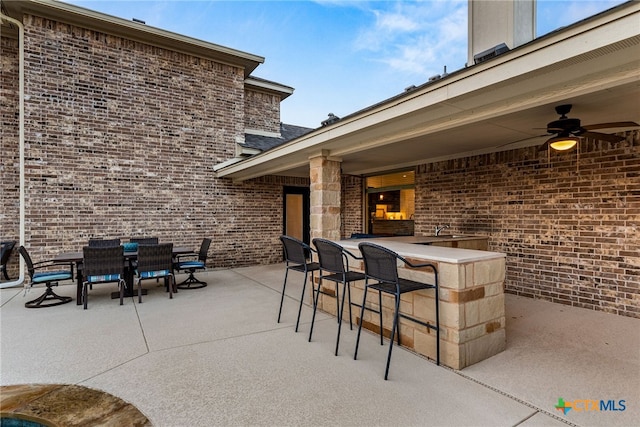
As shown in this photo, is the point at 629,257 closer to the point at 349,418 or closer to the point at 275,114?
the point at 349,418

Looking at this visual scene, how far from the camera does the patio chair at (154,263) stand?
5293mm

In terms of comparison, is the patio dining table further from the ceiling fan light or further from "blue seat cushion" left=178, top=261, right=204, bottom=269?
the ceiling fan light

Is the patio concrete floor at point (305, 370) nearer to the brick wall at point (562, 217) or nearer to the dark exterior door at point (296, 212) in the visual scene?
the brick wall at point (562, 217)

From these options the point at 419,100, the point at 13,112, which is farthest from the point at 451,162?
the point at 13,112

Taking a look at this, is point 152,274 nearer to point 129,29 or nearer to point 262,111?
point 129,29

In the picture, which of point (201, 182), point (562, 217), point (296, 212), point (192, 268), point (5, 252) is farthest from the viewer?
point (296, 212)

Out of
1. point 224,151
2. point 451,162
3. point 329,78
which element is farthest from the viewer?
point 329,78

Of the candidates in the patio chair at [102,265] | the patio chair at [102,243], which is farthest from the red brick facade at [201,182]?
the patio chair at [102,265]

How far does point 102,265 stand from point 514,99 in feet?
19.2

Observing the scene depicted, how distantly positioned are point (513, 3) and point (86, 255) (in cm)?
715

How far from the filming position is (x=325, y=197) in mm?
5234

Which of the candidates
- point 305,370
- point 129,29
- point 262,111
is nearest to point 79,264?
point 305,370

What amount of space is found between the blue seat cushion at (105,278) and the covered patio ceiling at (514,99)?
329 cm

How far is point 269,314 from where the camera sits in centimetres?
452
